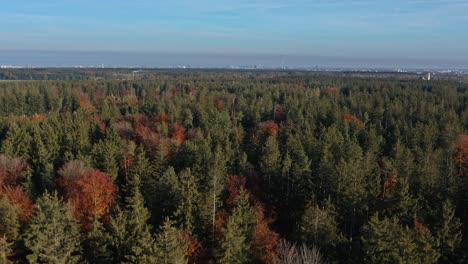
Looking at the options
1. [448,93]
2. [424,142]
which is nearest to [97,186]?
[424,142]

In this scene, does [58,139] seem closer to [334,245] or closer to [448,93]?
[334,245]

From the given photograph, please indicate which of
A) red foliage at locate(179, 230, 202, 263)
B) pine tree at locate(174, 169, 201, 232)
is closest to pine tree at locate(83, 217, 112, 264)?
red foliage at locate(179, 230, 202, 263)

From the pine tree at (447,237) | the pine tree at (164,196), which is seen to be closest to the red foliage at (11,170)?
the pine tree at (164,196)

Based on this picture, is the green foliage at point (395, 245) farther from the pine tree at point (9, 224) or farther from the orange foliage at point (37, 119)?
the orange foliage at point (37, 119)

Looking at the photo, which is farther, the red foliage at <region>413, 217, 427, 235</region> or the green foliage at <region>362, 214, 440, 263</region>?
the red foliage at <region>413, 217, 427, 235</region>

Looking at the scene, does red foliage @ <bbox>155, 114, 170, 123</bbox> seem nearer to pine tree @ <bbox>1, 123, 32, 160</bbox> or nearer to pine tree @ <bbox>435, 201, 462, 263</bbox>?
pine tree @ <bbox>1, 123, 32, 160</bbox>

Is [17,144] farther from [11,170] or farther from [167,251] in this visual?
[167,251]
